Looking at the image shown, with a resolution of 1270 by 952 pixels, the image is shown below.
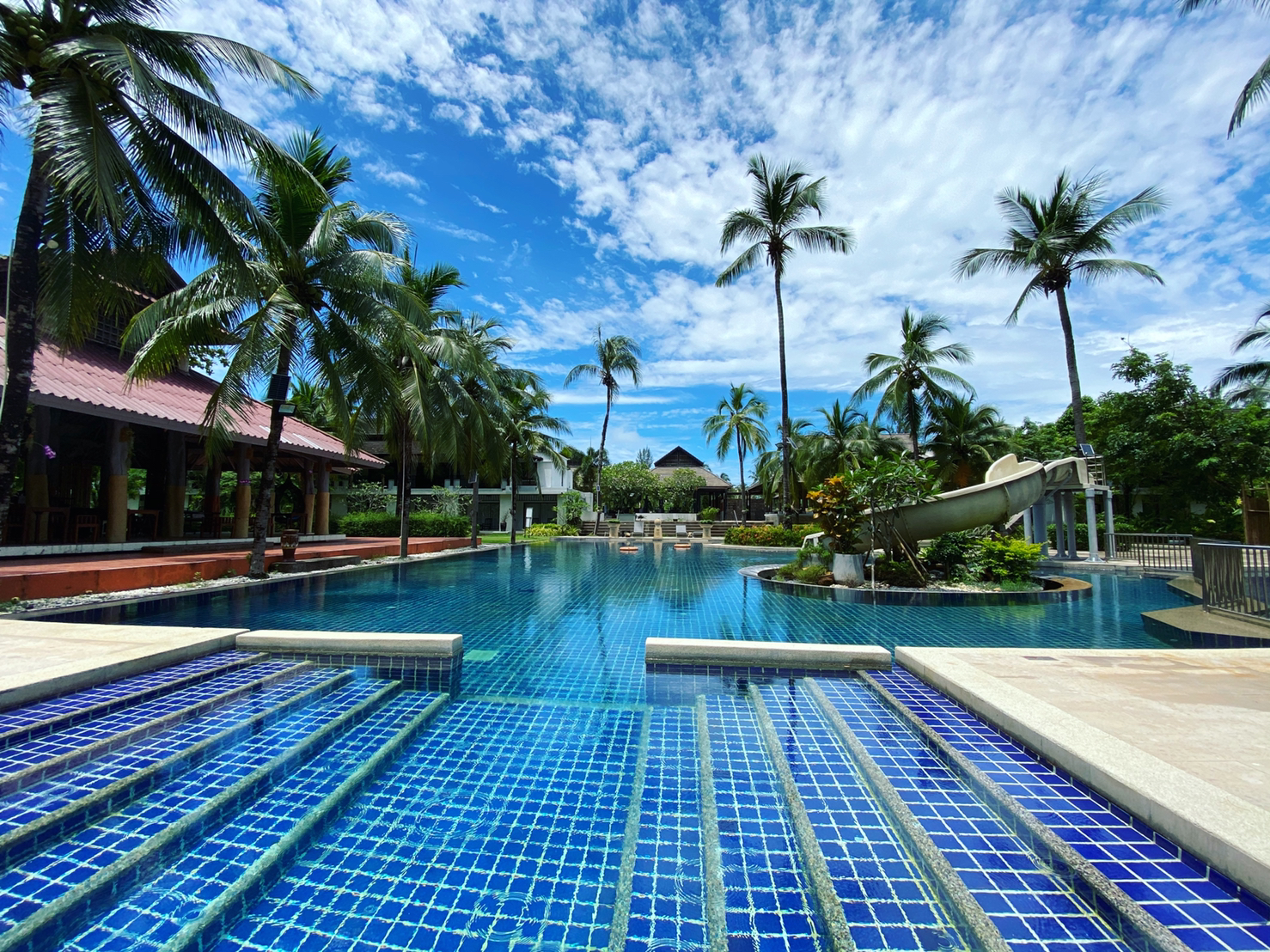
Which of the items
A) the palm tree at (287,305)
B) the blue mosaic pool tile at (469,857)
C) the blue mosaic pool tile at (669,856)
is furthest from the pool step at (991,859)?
the palm tree at (287,305)

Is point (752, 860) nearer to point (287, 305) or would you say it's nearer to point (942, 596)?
point (942, 596)

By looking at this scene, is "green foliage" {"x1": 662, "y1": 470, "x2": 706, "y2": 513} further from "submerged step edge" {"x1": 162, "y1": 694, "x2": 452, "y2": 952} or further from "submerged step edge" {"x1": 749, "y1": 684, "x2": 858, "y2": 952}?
"submerged step edge" {"x1": 162, "y1": 694, "x2": 452, "y2": 952}

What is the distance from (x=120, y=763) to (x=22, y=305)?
715 centimetres

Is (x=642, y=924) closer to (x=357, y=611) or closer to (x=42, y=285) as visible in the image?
(x=357, y=611)

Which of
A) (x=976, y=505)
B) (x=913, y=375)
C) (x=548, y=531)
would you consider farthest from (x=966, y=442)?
(x=548, y=531)

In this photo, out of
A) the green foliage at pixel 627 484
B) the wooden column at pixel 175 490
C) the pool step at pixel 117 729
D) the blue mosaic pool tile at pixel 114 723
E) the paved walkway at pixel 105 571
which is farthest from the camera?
the green foliage at pixel 627 484

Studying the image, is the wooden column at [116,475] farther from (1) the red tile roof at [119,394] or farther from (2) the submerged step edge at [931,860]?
(2) the submerged step edge at [931,860]

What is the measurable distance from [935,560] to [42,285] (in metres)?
16.1

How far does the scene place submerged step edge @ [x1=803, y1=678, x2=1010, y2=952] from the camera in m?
2.22

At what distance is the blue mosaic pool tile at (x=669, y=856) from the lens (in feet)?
7.69

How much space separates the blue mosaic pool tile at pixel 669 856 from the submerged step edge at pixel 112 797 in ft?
9.48

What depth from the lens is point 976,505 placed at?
40.0 ft

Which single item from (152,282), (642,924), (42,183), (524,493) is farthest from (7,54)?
(524,493)

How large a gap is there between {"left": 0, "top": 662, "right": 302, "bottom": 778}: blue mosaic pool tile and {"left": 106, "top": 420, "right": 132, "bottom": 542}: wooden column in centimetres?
1019
